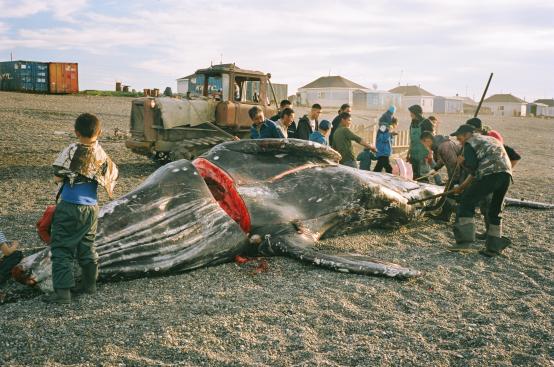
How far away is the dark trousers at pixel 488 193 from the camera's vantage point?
6.91 meters

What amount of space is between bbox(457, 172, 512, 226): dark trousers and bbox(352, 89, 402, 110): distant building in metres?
63.2

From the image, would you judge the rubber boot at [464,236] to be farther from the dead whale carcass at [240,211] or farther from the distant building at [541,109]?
the distant building at [541,109]

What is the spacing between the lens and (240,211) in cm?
603

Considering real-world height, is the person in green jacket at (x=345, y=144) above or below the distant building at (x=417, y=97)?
below

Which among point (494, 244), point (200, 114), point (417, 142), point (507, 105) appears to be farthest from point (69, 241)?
point (507, 105)

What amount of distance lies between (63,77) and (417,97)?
6046 cm

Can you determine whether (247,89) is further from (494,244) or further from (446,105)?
(446,105)

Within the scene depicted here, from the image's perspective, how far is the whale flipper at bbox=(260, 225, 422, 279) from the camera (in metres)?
5.46

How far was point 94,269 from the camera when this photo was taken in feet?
15.3

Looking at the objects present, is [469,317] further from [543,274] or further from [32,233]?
[32,233]

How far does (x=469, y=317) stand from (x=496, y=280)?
1318 millimetres

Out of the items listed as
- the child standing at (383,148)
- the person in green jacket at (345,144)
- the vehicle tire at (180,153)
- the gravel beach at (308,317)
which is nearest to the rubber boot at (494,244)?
the gravel beach at (308,317)

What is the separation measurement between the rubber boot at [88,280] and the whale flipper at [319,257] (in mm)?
1954

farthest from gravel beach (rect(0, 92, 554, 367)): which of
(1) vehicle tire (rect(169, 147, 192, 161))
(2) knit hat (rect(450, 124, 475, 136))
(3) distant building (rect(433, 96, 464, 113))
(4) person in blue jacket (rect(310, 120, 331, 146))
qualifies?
(3) distant building (rect(433, 96, 464, 113))
